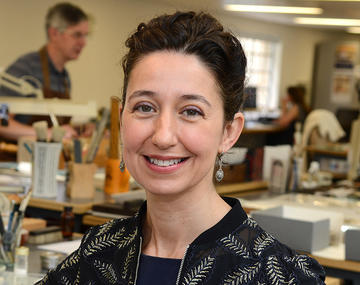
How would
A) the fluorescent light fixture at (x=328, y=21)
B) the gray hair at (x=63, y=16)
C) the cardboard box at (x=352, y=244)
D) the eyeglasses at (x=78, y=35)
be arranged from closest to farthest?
the cardboard box at (x=352, y=244) → the gray hair at (x=63, y=16) → the eyeglasses at (x=78, y=35) → the fluorescent light fixture at (x=328, y=21)

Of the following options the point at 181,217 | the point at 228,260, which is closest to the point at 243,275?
the point at 228,260

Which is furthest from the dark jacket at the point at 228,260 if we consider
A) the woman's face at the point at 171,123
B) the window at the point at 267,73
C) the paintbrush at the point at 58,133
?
the window at the point at 267,73

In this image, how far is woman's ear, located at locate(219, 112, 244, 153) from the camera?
5.32 ft

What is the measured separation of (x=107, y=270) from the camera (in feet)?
5.58

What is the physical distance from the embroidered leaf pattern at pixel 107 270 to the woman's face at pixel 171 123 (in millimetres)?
272

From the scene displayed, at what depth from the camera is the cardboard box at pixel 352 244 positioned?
3176 millimetres

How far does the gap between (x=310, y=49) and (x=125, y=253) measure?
15.6 metres

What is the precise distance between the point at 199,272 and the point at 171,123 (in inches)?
12.8

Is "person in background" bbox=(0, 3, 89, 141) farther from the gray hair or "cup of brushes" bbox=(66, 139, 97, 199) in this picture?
"cup of brushes" bbox=(66, 139, 97, 199)

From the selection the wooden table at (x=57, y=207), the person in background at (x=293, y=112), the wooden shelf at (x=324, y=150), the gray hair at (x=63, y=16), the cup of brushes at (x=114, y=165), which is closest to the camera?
the wooden table at (x=57, y=207)

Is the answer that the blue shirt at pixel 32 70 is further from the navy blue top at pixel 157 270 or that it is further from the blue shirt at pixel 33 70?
the navy blue top at pixel 157 270

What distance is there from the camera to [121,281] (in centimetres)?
165

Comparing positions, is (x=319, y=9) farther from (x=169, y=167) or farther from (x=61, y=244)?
(x=169, y=167)

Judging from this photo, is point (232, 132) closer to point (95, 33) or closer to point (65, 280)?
point (65, 280)
